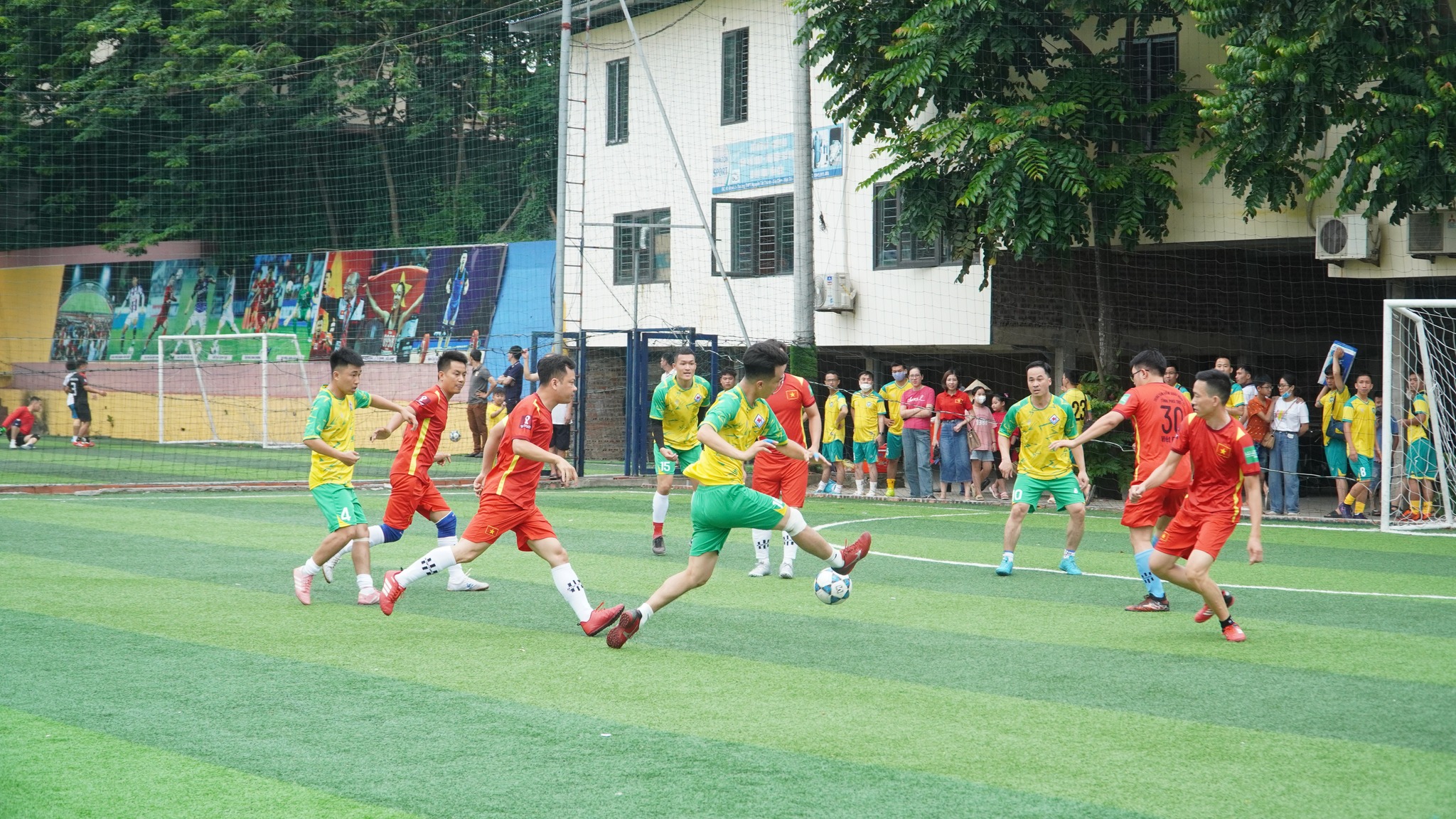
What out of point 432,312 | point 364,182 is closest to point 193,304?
point 364,182

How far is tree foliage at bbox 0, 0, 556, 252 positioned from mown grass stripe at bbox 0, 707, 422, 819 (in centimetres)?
3107

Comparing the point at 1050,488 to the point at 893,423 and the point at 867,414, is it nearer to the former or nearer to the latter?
the point at 867,414

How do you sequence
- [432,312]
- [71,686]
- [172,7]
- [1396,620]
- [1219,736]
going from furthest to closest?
[172,7] < [432,312] < [1396,620] < [71,686] < [1219,736]

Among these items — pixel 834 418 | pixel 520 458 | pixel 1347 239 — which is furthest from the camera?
pixel 834 418

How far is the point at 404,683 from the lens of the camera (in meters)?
7.35

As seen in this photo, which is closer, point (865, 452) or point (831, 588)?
point (831, 588)

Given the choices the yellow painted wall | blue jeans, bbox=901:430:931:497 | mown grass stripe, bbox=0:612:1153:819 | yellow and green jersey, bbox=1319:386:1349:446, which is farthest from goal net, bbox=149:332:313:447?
mown grass stripe, bbox=0:612:1153:819

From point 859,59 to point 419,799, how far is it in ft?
57.7

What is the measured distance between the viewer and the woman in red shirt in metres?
21.3

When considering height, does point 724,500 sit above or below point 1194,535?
above

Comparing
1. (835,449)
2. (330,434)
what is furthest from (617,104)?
(330,434)

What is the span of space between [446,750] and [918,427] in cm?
1603

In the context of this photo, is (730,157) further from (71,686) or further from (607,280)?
(71,686)

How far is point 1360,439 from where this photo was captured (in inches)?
717
